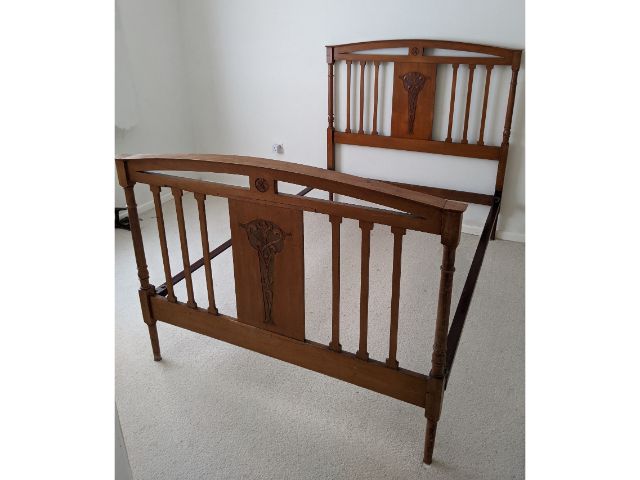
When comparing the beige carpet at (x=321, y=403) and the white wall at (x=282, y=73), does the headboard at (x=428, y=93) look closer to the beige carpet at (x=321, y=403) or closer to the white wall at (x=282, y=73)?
the white wall at (x=282, y=73)

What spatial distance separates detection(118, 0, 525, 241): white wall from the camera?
108 inches

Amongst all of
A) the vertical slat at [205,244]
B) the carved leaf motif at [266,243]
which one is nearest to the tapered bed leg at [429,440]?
the carved leaf motif at [266,243]

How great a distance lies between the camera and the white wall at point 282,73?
2.74 metres

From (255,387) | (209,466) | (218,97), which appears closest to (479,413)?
(255,387)

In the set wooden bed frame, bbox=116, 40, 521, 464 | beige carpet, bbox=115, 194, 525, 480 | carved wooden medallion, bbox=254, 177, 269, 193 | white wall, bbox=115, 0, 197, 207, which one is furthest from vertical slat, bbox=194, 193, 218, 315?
white wall, bbox=115, 0, 197, 207

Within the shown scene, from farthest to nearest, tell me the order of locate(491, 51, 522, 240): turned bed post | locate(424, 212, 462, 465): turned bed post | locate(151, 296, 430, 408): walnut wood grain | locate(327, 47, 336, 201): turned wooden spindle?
locate(327, 47, 336, 201): turned wooden spindle
locate(491, 51, 522, 240): turned bed post
locate(151, 296, 430, 408): walnut wood grain
locate(424, 212, 462, 465): turned bed post

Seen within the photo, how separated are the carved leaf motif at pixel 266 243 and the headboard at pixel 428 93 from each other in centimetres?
163

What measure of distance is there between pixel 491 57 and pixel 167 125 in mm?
2288

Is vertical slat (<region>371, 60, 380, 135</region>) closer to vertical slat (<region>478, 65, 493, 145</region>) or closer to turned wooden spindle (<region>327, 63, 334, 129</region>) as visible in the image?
turned wooden spindle (<region>327, 63, 334, 129</region>)

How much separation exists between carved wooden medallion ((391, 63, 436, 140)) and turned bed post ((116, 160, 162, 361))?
1.75m

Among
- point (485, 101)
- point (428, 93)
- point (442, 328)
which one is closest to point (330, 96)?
point (428, 93)

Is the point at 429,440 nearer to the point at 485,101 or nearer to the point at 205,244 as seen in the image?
the point at 205,244

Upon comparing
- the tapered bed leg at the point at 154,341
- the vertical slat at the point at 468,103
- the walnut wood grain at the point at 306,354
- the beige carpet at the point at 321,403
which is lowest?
the beige carpet at the point at 321,403
